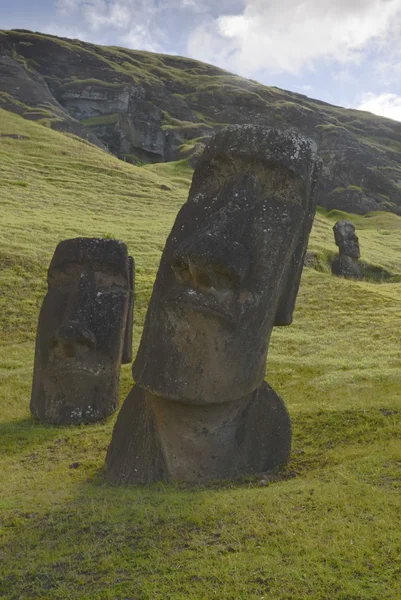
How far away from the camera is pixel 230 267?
5984 millimetres

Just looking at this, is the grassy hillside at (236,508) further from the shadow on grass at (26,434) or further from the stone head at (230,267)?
the stone head at (230,267)

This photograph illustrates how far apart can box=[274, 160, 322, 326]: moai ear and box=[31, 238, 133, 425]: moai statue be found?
3.74m

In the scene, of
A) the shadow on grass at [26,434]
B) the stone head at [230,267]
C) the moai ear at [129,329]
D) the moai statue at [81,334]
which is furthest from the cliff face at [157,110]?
the stone head at [230,267]

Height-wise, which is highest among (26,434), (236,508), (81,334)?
(81,334)

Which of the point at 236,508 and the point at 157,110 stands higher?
the point at 157,110

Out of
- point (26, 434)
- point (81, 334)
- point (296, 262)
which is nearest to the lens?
point (296, 262)

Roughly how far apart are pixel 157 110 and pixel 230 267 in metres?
80.4

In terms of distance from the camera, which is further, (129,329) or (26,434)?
(129,329)

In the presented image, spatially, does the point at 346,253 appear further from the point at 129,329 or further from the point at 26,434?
the point at 26,434

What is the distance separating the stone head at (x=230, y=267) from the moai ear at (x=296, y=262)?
0.04 feet

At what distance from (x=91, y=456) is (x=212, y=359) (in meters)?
2.70

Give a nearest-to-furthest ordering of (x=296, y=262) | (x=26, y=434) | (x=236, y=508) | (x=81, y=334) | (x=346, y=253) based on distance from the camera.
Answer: (x=236, y=508) < (x=296, y=262) < (x=26, y=434) < (x=81, y=334) < (x=346, y=253)

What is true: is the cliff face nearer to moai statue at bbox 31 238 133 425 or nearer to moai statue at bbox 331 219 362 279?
moai statue at bbox 331 219 362 279

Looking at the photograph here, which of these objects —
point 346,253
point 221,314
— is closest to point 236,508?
point 221,314
